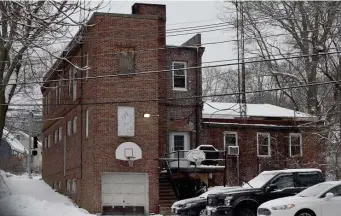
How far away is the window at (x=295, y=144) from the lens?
39531 mm

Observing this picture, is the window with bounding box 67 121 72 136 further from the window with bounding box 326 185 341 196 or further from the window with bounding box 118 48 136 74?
the window with bounding box 326 185 341 196

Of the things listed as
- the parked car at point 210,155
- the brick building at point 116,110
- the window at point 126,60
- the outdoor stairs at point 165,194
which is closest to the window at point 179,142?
the parked car at point 210,155

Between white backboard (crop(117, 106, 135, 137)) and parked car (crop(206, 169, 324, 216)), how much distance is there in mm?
10588

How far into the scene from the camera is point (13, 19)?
9484mm

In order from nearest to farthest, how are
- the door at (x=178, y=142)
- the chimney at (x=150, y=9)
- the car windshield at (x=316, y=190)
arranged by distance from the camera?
the car windshield at (x=316, y=190) → the chimney at (x=150, y=9) → the door at (x=178, y=142)

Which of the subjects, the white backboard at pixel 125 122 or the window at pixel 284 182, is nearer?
the window at pixel 284 182

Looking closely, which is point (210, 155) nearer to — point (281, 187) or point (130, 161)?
point (130, 161)

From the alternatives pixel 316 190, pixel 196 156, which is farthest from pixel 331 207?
pixel 196 156

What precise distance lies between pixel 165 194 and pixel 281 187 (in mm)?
12812

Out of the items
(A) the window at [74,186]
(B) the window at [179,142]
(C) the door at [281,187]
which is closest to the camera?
(C) the door at [281,187]

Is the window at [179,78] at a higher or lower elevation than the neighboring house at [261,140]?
higher

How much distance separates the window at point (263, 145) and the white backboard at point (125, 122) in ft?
35.4

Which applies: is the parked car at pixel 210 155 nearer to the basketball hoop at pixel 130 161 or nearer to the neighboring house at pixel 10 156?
the basketball hoop at pixel 130 161

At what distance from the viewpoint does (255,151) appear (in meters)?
38.6
